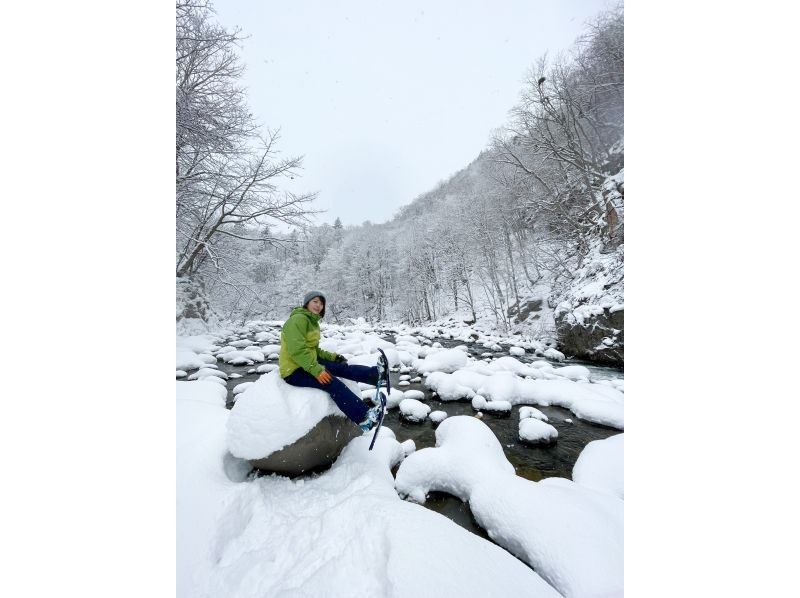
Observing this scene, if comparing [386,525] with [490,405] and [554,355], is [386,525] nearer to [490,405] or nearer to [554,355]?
[490,405]

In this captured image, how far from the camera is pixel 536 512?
1.36 m

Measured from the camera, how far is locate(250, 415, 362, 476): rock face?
1636mm

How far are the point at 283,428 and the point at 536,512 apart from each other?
62.6 inches

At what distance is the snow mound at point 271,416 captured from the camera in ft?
5.28

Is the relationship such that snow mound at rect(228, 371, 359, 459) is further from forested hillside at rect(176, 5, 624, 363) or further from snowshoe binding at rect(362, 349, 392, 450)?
forested hillside at rect(176, 5, 624, 363)

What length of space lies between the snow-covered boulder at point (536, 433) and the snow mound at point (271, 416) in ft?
6.83

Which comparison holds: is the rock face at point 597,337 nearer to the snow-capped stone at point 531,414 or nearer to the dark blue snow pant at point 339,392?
the snow-capped stone at point 531,414

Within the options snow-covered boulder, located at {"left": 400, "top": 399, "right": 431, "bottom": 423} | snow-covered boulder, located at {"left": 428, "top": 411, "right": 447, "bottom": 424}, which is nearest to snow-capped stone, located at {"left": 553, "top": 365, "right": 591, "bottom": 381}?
snow-covered boulder, located at {"left": 428, "top": 411, "right": 447, "bottom": 424}

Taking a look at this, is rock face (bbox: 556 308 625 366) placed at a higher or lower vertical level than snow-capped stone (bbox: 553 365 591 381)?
higher

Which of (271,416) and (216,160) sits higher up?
(216,160)

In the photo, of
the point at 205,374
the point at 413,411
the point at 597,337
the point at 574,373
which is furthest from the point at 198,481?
the point at 597,337

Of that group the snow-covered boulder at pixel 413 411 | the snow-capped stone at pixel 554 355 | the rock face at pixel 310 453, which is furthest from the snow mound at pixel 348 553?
the snow-capped stone at pixel 554 355

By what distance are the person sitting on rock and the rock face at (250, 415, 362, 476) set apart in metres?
0.17
